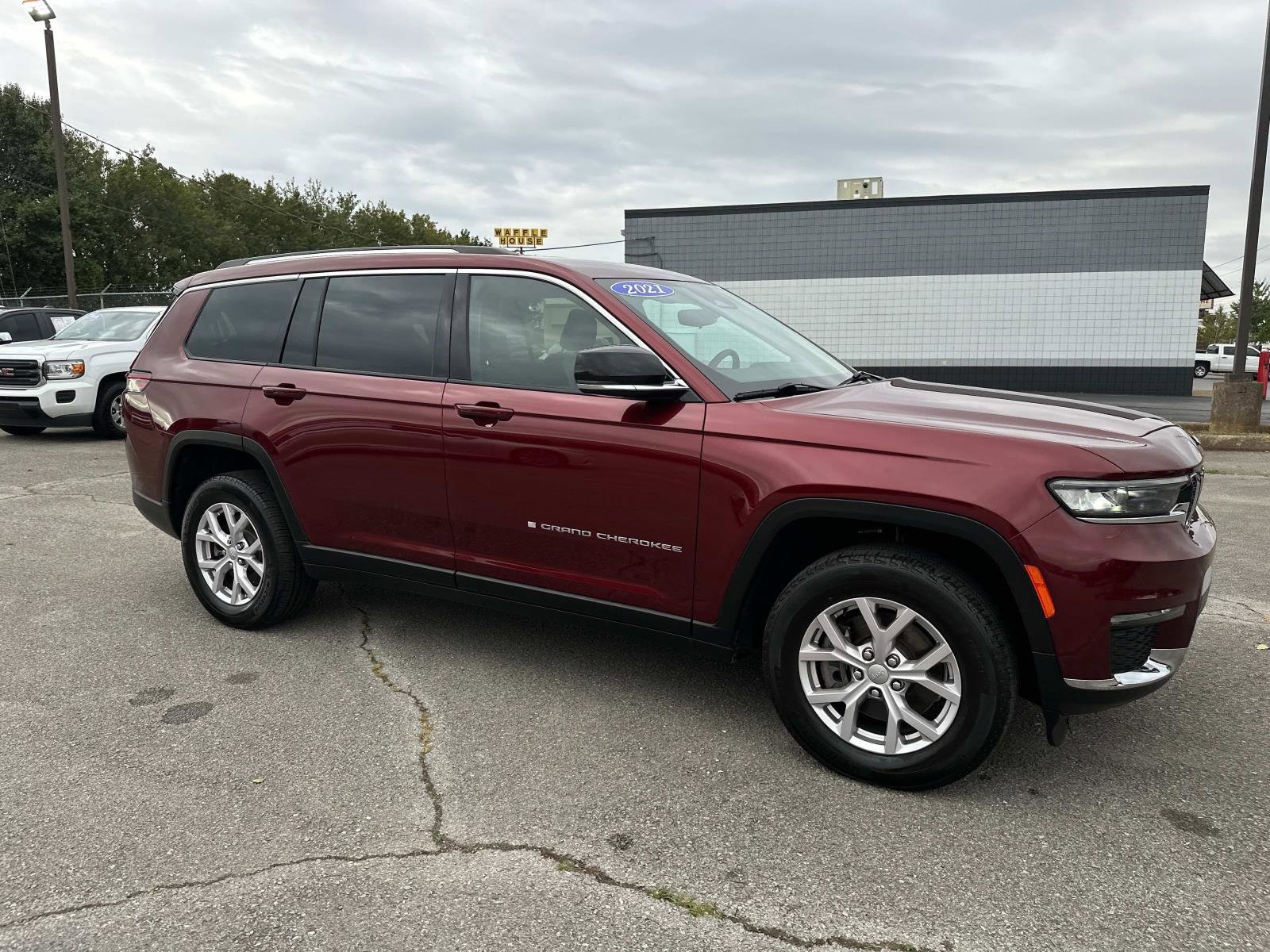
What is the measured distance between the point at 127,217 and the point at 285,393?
53335 mm

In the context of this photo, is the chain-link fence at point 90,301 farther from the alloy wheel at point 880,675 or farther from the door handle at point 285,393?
the alloy wheel at point 880,675

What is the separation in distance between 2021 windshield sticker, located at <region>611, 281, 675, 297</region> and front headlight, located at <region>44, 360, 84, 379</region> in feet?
32.5

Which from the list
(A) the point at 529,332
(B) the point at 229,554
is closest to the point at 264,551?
(B) the point at 229,554

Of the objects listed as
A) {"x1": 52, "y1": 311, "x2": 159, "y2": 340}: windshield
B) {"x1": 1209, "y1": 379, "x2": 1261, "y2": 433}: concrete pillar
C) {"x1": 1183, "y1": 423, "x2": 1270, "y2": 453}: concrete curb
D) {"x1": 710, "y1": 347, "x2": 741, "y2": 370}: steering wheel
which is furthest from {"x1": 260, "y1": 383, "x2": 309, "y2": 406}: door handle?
{"x1": 1209, "y1": 379, "x2": 1261, "y2": 433}: concrete pillar

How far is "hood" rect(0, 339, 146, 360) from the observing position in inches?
430

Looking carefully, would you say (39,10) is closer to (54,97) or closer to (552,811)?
(54,97)

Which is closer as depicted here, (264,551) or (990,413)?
(990,413)

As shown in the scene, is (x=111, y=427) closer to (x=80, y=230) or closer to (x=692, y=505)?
(x=692, y=505)

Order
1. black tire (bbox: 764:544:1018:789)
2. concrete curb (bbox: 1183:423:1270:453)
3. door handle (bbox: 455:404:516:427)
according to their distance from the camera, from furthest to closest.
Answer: concrete curb (bbox: 1183:423:1270:453)
door handle (bbox: 455:404:516:427)
black tire (bbox: 764:544:1018:789)

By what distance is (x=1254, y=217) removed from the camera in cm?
1145

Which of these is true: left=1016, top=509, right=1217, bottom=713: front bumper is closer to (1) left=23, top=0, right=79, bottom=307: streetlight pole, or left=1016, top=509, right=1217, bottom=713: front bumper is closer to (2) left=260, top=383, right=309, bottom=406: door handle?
(2) left=260, top=383, right=309, bottom=406: door handle

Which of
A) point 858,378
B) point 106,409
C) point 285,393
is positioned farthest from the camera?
point 106,409

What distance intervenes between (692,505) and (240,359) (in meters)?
2.57

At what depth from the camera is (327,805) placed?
2.86 meters
